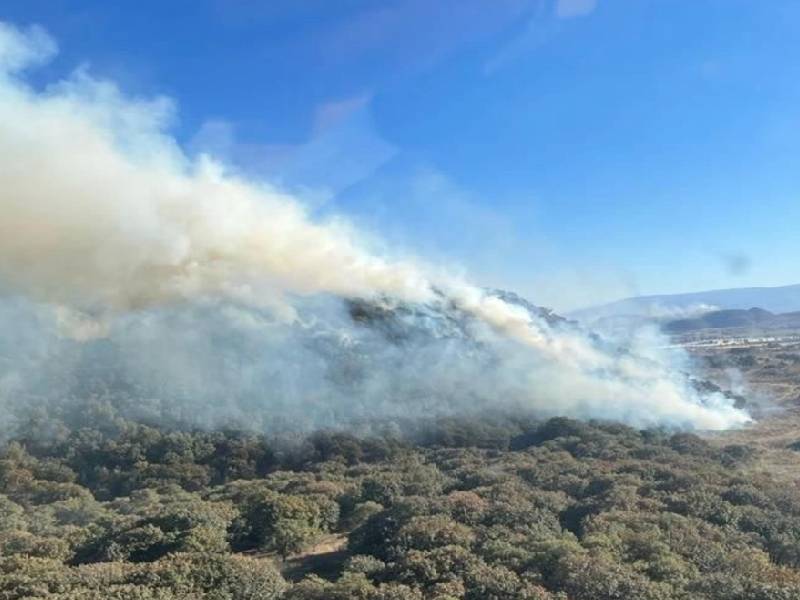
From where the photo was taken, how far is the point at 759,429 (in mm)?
59438

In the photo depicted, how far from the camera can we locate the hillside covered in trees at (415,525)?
2011cm

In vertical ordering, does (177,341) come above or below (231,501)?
above

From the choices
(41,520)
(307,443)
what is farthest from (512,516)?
(307,443)

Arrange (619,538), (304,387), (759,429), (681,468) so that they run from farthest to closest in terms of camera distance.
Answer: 1. (304,387)
2. (759,429)
3. (681,468)
4. (619,538)

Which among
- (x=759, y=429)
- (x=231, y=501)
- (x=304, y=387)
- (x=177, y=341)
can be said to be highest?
(x=177, y=341)

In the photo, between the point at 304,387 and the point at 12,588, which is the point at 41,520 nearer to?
the point at 12,588

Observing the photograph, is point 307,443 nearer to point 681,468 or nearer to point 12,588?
point 681,468

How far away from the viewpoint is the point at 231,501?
3528 cm

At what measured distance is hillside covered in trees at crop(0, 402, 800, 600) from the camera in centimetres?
2011

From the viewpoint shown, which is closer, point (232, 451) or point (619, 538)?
point (619, 538)

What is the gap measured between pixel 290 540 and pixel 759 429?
46717 mm

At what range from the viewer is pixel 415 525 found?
25.7 metres

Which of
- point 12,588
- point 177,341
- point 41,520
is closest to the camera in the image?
point 12,588

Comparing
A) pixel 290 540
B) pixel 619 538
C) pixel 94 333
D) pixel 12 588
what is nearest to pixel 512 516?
pixel 619 538
